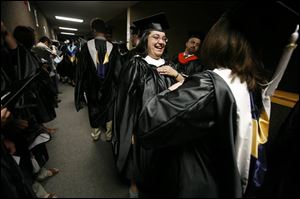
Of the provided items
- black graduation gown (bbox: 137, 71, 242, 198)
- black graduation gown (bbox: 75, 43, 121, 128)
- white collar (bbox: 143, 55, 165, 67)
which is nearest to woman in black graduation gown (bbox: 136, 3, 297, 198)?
black graduation gown (bbox: 137, 71, 242, 198)

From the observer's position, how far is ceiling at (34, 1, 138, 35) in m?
0.49

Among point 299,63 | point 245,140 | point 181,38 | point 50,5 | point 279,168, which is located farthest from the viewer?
point 181,38

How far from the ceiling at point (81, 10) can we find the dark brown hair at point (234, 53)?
0.38m

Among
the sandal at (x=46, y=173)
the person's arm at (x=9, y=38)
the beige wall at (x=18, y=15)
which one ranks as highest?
the beige wall at (x=18, y=15)

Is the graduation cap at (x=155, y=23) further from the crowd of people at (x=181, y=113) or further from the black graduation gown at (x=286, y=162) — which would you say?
the black graduation gown at (x=286, y=162)

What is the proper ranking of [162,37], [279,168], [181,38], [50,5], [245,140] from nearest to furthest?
[50,5], [245,140], [279,168], [181,38], [162,37]

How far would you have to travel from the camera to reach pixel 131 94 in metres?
Answer: 1.09

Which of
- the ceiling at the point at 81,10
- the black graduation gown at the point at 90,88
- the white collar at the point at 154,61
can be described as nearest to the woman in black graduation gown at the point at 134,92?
the white collar at the point at 154,61

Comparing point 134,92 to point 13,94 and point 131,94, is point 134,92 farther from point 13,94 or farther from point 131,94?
point 13,94

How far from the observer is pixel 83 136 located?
670mm

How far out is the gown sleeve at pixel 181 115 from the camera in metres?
0.53

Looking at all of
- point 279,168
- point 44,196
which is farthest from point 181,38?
point 44,196

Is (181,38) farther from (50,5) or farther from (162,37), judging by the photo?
(50,5)

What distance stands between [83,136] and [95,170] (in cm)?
19
